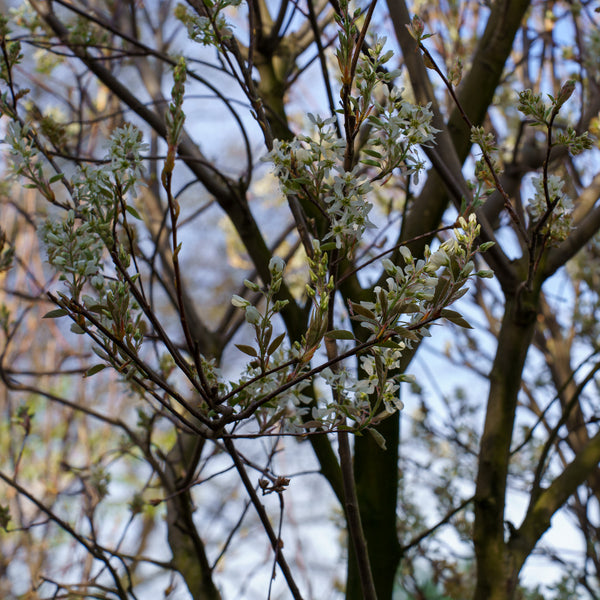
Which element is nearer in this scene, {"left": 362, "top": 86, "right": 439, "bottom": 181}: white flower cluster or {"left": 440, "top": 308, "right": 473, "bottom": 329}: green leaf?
{"left": 440, "top": 308, "right": 473, "bottom": 329}: green leaf

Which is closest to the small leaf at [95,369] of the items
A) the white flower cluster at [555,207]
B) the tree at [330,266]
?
the tree at [330,266]

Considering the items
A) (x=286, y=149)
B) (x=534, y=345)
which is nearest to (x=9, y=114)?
(x=286, y=149)

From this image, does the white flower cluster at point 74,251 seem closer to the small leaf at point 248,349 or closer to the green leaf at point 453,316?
the small leaf at point 248,349

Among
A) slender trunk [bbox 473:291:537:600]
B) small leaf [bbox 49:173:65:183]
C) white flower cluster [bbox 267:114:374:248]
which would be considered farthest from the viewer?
slender trunk [bbox 473:291:537:600]

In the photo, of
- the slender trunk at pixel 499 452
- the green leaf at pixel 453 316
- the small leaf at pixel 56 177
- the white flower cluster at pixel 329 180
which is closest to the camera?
the green leaf at pixel 453 316

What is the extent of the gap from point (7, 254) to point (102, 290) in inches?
18.2

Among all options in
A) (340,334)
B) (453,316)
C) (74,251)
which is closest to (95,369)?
(74,251)

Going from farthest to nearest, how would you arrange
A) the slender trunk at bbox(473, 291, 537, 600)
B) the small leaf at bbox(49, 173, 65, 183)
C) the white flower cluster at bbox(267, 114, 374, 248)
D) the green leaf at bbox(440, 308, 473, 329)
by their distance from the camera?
the slender trunk at bbox(473, 291, 537, 600), the small leaf at bbox(49, 173, 65, 183), the white flower cluster at bbox(267, 114, 374, 248), the green leaf at bbox(440, 308, 473, 329)

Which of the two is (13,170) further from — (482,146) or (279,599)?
(279,599)

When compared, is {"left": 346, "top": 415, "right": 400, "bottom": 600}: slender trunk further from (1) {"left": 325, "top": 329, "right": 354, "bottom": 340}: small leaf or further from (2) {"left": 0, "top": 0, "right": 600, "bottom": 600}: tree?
(1) {"left": 325, "top": 329, "right": 354, "bottom": 340}: small leaf

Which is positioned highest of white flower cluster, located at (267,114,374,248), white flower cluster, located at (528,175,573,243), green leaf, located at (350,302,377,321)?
white flower cluster, located at (528,175,573,243)

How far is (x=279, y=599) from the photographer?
3916 millimetres

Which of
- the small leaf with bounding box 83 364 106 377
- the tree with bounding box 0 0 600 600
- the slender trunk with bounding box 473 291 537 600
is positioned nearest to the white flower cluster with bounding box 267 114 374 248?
the tree with bounding box 0 0 600 600

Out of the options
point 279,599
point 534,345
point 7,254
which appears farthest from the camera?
point 279,599
